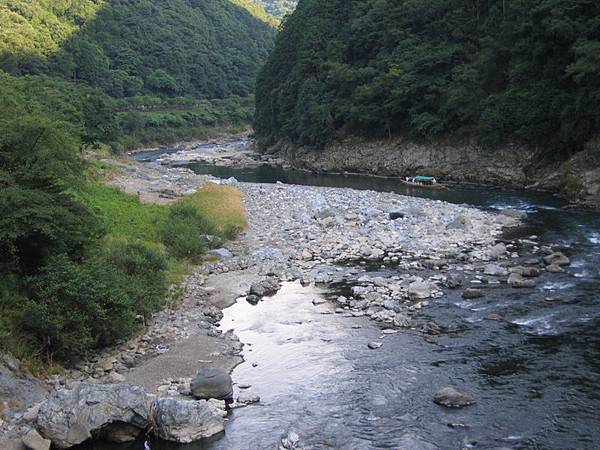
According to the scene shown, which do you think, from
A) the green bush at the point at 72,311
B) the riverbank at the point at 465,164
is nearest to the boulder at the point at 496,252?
the riverbank at the point at 465,164

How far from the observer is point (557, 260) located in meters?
22.1

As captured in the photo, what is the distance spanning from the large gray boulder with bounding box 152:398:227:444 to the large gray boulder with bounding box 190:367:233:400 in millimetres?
969

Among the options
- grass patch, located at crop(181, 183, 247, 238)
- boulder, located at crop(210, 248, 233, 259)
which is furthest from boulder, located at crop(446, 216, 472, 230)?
boulder, located at crop(210, 248, 233, 259)

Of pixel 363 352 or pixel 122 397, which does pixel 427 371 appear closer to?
pixel 363 352

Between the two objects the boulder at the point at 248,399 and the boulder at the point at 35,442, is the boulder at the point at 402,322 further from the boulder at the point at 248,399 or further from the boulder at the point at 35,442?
the boulder at the point at 35,442

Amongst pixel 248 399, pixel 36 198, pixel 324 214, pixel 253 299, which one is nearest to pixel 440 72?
pixel 324 214

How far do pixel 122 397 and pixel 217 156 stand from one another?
66241 mm

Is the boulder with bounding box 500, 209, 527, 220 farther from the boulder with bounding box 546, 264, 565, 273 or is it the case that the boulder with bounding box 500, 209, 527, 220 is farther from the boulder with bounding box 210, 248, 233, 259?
the boulder with bounding box 210, 248, 233, 259

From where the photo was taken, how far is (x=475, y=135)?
47406 mm

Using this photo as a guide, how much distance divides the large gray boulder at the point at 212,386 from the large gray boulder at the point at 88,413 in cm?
147

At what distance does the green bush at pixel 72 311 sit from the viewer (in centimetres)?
1397

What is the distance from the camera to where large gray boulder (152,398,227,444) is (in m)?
11.5

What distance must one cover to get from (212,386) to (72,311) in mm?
4202

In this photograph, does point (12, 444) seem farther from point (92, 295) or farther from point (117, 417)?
point (92, 295)
